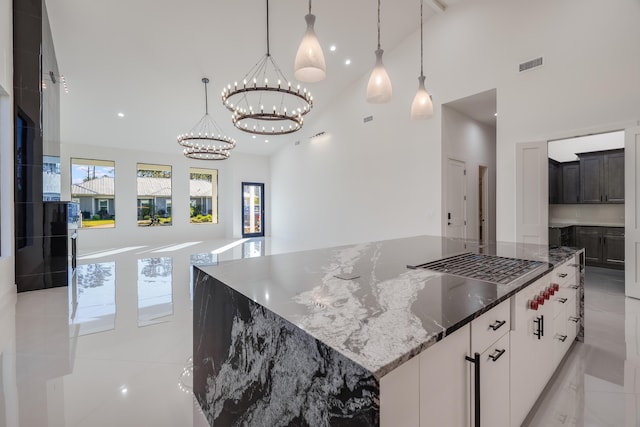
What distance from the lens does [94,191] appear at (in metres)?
9.27

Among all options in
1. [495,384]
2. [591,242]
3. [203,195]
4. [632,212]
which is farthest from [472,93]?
[203,195]

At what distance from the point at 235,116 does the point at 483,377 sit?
5431 millimetres

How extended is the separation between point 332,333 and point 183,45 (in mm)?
6442

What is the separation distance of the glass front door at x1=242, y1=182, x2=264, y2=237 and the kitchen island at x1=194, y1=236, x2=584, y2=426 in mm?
9988

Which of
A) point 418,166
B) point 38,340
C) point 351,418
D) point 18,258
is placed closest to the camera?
point 351,418

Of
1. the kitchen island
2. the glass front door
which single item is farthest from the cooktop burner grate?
the glass front door

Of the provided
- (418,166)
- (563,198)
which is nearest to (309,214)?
(418,166)

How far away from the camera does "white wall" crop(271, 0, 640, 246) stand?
408 cm

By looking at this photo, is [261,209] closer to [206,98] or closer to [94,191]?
[94,191]

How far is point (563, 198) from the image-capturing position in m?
6.45

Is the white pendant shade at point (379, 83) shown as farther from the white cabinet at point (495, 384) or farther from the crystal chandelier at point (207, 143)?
the crystal chandelier at point (207, 143)

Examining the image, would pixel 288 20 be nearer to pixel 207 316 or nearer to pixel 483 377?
pixel 207 316

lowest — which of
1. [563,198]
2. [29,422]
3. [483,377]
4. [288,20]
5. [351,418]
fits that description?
[29,422]

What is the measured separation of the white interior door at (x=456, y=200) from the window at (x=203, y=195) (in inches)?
347
